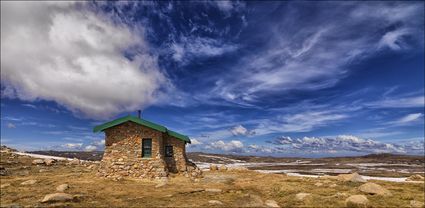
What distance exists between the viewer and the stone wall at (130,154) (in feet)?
89.4

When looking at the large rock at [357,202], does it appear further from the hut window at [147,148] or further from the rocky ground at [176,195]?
the hut window at [147,148]

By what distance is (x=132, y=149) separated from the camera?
2777cm

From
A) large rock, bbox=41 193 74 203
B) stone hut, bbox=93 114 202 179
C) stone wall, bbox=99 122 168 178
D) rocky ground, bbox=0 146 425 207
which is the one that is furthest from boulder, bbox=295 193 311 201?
large rock, bbox=41 193 74 203

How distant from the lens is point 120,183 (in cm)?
2428

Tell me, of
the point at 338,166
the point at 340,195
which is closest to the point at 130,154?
the point at 340,195

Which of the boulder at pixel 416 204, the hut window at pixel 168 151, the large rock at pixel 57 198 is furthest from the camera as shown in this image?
the hut window at pixel 168 151

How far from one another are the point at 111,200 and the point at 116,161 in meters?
10.4

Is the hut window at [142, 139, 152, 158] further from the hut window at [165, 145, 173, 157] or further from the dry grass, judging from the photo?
the hut window at [165, 145, 173, 157]

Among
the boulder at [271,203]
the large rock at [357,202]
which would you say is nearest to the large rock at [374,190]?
the large rock at [357,202]

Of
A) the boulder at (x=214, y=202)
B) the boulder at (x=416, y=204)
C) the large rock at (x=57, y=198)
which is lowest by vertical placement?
the boulder at (x=416, y=204)

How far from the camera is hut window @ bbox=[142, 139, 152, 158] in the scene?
28075mm

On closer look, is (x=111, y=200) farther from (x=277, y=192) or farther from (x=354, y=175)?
(x=354, y=175)

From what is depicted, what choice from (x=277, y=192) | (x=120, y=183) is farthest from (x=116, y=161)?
(x=277, y=192)

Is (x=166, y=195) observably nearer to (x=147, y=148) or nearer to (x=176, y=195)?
(x=176, y=195)
